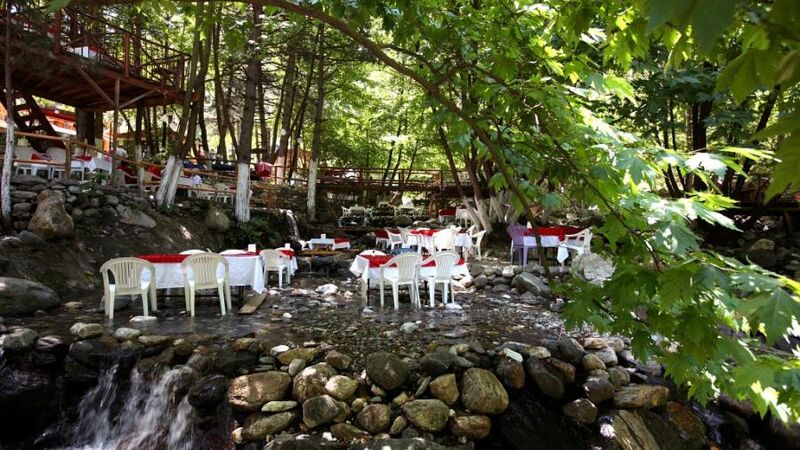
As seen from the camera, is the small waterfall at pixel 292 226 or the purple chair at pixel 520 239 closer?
the purple chair at pixel 520 239

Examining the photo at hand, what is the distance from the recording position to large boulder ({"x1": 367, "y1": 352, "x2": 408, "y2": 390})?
4613mm

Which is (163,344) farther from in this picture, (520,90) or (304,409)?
(520,90)

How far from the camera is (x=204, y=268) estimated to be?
6.86 metres

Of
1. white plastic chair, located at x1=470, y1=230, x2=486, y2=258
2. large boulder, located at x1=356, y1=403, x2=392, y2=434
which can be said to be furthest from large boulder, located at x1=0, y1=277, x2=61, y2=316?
white plastic chair, located at x1=470, y1=230, x2=486, y2=258

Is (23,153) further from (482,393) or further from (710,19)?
(710,19)

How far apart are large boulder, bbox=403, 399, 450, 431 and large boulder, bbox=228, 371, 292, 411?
127cm

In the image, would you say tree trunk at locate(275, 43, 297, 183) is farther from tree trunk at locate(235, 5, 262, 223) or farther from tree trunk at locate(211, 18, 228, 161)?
tree trunk at locate(235, 5, 262, 223)

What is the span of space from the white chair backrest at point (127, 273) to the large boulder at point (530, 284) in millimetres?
6627

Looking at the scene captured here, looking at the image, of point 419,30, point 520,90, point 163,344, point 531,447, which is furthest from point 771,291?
point 163,344

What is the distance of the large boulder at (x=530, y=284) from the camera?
888 cm

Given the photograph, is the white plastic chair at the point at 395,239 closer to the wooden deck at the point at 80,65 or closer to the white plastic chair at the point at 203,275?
the wooden deck at the point at 80,65

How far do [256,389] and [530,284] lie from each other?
6.12 m

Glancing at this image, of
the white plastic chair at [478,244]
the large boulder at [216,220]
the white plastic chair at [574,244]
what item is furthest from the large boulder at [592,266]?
the large boulder at [216,220]

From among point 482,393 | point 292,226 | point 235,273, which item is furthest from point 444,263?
point 292,226
